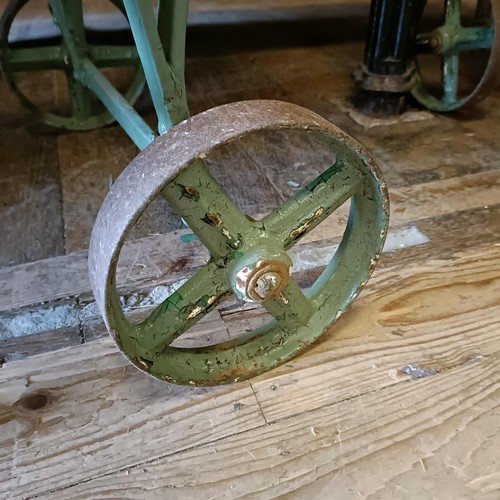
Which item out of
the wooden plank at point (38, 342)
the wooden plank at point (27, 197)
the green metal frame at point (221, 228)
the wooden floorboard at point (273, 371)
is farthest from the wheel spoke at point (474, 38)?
the wooden plank at point (38, 342)

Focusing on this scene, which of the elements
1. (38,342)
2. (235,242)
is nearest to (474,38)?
(235,242)

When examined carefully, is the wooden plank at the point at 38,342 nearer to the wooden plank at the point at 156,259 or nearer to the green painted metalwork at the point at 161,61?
the wooden plank at the point at 156,259

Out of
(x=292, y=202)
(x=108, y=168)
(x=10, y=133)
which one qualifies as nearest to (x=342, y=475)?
(x=292, y=202)

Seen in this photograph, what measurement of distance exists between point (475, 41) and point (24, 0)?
3.74 ft

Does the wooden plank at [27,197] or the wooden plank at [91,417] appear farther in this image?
the wooden plank at [27,197]

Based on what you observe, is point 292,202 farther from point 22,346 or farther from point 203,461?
point 22,346

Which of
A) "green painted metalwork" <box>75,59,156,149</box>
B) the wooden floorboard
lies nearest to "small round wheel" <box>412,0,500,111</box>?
the wooden floorboard

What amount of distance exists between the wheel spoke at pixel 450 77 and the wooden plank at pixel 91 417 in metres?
1.11

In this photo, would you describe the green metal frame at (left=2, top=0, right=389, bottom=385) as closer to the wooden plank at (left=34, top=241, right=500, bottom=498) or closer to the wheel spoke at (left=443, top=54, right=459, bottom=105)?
the wooden plank at (left=34, top=241, right=500, bottom=498)

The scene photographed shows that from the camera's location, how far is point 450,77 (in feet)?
5.32

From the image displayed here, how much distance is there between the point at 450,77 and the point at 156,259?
3.26 ft

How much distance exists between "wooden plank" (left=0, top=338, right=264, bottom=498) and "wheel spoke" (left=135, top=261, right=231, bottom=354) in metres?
0.10

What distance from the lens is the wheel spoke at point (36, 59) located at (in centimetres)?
146

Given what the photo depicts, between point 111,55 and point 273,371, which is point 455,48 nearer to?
point 111,55
